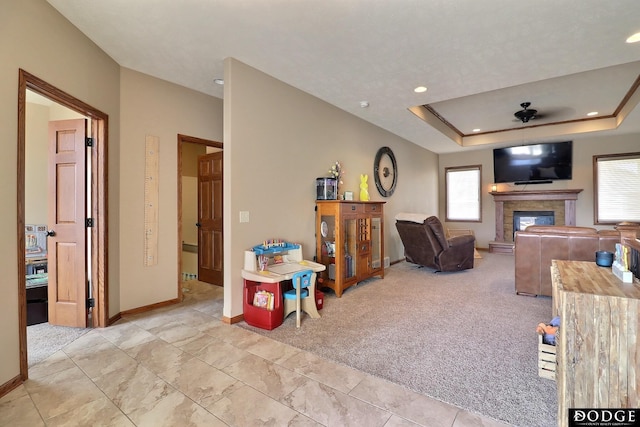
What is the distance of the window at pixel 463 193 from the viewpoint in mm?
7850

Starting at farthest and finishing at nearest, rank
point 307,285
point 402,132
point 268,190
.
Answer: point 402,132
point 268,190
point 307,285

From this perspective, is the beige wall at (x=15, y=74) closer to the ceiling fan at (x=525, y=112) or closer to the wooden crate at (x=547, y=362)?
the wooden crate at (x=547, y=362)

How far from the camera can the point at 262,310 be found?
2.84 metres

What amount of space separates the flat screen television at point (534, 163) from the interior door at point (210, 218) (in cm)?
677

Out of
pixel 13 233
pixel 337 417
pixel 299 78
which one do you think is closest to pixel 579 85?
pixel 299 78

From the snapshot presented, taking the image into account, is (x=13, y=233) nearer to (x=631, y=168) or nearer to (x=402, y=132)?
(x=402, y=132)

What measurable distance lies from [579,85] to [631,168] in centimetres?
345

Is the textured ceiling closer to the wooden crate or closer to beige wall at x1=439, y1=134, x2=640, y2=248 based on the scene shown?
the wooden crate

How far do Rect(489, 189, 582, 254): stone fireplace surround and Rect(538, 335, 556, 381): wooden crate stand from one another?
5988 millimetres

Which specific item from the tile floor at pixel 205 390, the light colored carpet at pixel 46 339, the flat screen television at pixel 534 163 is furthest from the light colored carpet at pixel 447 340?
the flat screen television at pixel 534 163

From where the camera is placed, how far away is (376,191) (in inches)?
218

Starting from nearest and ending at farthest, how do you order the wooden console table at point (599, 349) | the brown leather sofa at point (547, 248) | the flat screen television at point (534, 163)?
the wooden console table at point (599, 349)
the brown leather sofa at point (547, 248)
the flat screen television at point (534, 163)

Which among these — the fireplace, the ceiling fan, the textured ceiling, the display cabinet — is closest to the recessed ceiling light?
the textured ceiling

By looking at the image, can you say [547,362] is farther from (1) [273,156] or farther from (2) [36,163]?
(2) [36,163]
